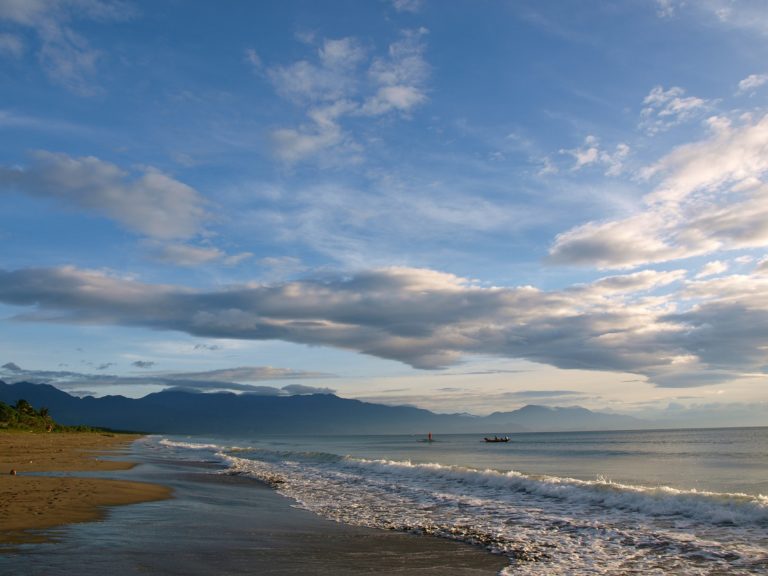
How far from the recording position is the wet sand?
35.8ft

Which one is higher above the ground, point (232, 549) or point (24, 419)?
point (232, 549)

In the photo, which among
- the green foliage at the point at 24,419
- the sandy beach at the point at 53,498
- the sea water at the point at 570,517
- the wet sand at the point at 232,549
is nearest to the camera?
the wet sand at the point at 232,549

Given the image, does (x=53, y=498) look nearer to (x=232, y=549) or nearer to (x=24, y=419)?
(x=232, y=549)

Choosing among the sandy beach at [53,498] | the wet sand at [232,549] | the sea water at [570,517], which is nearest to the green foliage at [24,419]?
the sandy beach at [53,498]

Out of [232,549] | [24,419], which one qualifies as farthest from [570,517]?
[24,419]

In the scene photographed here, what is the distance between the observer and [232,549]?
12.8 meters

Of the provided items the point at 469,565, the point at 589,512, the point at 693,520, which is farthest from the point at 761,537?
the point at 469,565

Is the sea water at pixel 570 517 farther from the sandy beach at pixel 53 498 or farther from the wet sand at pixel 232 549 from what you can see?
the sandy beach at pixel 53 498

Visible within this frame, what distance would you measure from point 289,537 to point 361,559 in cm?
310

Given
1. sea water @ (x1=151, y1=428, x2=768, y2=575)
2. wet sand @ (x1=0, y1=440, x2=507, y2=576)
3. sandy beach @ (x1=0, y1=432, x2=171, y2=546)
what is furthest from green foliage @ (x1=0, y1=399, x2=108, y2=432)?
wet sand @ (x1=0, y1=440, x2=507, y2=576)

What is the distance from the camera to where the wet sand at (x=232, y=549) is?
35.8 ft

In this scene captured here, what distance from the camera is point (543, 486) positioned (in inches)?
1046

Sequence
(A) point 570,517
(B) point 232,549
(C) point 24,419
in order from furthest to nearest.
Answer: (C) point 24,419 → (A) point 570,517 → (B) point 232,549

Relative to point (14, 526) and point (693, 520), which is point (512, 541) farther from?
point (14, 526)
